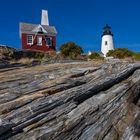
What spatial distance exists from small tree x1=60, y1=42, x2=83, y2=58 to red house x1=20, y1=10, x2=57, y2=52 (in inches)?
665

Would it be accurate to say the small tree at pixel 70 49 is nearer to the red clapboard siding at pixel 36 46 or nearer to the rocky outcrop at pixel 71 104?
the red clapboard siding at pixel 36 46

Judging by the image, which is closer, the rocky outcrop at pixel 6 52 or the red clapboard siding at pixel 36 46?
the rocky outcrop at pixel 6 52

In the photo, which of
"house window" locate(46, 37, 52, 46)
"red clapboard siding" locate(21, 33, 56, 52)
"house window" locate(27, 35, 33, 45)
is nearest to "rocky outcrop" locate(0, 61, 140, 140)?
"red clapboard siding" locate(21, 33, 56, 52)

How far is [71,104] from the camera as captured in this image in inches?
469

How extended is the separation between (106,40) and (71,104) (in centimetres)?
7543

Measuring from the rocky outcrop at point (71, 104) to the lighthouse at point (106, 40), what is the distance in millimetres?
68899

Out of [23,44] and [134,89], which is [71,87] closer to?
[134,89]

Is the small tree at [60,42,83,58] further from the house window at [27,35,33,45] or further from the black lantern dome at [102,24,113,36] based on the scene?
the black lantern dome at [102,24,113,36]

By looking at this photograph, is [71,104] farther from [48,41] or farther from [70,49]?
[48,41]

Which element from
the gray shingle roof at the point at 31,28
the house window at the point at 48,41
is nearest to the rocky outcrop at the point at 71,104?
the gray shingle roof at the point at 31,28

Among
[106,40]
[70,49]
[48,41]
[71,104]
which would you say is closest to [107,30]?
[106,40]

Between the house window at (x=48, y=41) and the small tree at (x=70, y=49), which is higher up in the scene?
the house window at (x=48, y=41)

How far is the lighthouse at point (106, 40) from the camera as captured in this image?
84544mm

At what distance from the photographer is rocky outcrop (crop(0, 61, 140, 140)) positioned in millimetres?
10398
